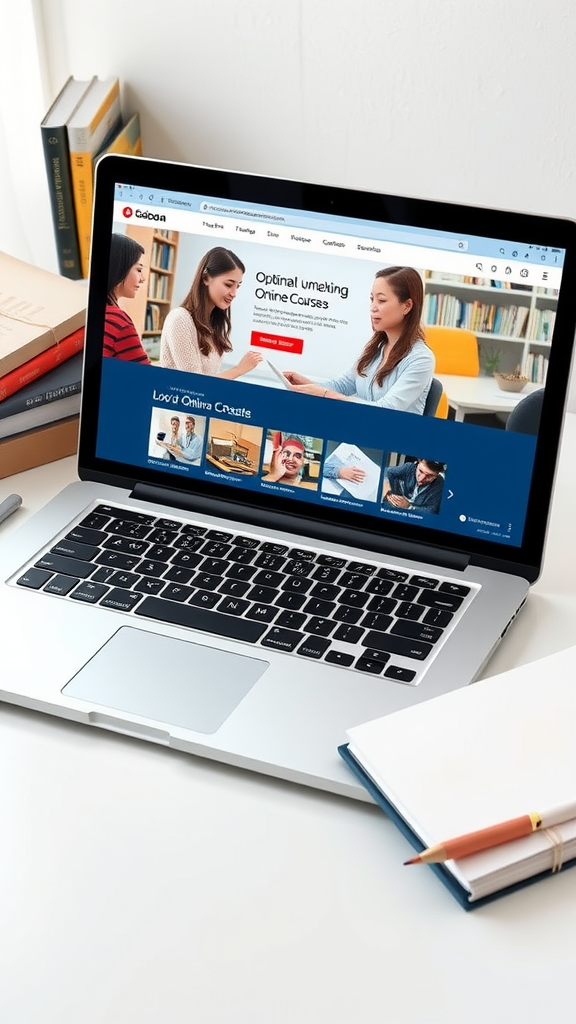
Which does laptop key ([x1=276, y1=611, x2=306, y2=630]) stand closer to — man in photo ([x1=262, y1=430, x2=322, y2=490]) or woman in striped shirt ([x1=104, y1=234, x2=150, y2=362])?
man in photo ([x1=262, y1=430, x2=322, y2=490])

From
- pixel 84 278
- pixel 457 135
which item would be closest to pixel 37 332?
pixel 84 278

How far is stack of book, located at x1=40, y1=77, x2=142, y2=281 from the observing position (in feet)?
4.33

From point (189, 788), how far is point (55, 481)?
47 cm

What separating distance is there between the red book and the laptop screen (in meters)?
0.13

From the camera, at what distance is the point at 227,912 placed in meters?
0.62

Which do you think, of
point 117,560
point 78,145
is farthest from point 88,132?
A: point 117,560

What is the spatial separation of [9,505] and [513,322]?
501 millimetres

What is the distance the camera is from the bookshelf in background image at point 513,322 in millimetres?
836

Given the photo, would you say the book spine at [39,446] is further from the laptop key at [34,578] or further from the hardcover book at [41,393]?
the laptop key at [34,578]

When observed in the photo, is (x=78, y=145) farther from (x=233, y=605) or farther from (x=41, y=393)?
(x=233, y=605)

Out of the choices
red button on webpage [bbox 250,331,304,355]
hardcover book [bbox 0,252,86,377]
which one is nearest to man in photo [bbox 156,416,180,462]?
red button on webpage [bbox 250,331,304,355]

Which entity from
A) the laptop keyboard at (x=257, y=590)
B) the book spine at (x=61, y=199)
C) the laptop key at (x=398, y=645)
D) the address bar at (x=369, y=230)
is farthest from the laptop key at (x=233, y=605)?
the book spine at (x=61, y=199)

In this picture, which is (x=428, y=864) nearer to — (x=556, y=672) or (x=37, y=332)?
(x=556, y=672)

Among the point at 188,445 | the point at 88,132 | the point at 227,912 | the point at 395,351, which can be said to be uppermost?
the point at 88,132
